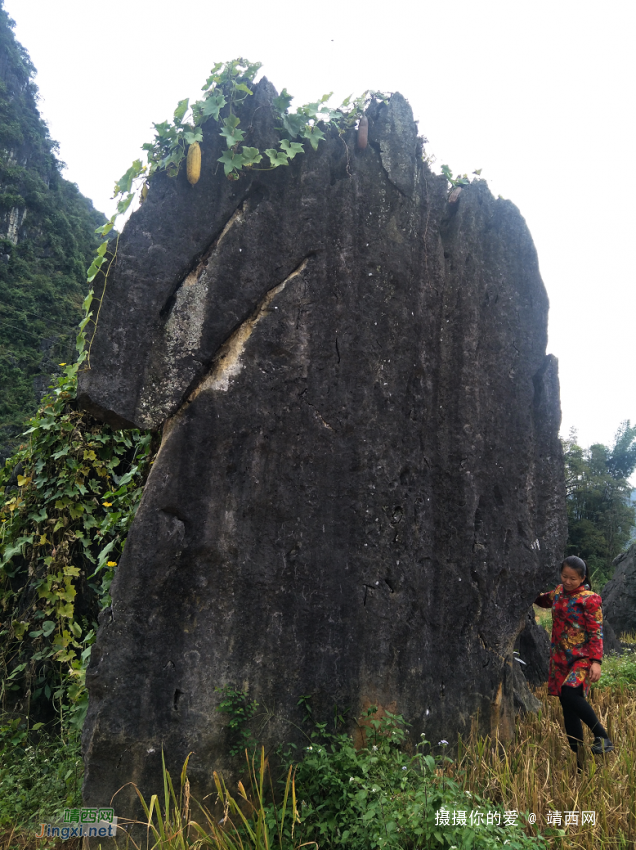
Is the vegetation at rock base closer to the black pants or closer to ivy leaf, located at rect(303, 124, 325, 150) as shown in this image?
the black pants

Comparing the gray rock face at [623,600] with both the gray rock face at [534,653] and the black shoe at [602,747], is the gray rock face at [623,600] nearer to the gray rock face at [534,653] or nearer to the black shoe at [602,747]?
the gray rock face at [534,653]

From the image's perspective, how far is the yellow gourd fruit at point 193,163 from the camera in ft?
9.96

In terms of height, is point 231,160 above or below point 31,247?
below

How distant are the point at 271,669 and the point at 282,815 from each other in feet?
2.14

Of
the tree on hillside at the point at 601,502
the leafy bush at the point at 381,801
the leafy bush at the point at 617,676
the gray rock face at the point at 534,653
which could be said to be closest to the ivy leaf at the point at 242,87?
the leafy bush at the point at 381,801

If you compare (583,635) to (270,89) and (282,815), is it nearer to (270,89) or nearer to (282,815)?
(282,815)

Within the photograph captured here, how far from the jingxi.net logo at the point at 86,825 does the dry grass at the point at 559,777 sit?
5.78ft

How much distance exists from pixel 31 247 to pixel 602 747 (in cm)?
3197

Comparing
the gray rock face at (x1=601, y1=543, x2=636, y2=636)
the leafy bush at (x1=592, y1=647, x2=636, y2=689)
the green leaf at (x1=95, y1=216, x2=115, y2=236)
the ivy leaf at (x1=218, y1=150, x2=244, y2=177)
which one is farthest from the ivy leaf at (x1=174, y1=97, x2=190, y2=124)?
the gray rock face at (x1=601, y1=543, x2=636, y2=636)

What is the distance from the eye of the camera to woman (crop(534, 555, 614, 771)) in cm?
316

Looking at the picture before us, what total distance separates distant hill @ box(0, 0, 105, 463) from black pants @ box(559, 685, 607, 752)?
20.7 meters

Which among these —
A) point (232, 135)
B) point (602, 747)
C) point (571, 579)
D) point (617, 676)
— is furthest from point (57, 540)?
point (617, 676)

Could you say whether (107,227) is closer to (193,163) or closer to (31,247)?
(193,163)

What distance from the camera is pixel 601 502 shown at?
18641mm
